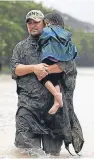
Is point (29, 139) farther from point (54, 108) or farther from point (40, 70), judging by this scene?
point (40, 70)

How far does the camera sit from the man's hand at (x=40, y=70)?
4.70 metres

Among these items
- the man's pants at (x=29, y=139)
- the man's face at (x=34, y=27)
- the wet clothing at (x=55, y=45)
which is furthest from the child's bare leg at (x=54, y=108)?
the man's face at (x=34, y=27)

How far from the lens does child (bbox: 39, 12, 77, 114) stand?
186 inches

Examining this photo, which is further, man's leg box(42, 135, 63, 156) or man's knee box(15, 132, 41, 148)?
man's leg box(42, 135, 63, 156)

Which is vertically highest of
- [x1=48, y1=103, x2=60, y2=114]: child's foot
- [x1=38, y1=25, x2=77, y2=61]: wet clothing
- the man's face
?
the man's face

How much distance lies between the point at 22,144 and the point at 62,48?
3.00 feet

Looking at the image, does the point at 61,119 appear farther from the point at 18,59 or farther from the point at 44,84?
the point at 18,59

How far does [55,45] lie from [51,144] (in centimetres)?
92

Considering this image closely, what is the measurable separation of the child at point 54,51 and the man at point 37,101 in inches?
2.4

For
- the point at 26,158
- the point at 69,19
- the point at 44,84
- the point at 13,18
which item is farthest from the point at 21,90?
the point at 69,19

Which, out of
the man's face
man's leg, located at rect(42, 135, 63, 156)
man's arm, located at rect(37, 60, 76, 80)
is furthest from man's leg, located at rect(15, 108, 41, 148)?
the man's face

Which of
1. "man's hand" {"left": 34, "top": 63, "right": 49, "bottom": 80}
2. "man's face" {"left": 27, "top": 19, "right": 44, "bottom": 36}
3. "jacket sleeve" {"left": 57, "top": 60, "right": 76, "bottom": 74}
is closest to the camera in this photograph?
"man's hand" {"left": 34, "top": 63, "right": 49, "bottom": 80}

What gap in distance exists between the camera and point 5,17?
157 feet

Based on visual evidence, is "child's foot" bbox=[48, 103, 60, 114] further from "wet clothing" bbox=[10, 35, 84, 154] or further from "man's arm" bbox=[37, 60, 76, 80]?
"man's arm" bbox=[37, 60, 76, 80]
